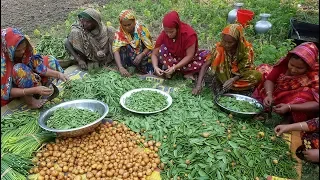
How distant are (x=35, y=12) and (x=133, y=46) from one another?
349 cm

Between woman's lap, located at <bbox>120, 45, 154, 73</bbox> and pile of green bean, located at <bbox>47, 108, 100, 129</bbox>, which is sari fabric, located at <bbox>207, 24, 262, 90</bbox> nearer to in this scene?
woman's lap, located at <bbox>120, 45, 154, 73</bbox>

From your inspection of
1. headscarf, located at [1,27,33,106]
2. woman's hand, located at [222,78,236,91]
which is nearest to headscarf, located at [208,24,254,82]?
woman's hand, located at [222,78,236,91]

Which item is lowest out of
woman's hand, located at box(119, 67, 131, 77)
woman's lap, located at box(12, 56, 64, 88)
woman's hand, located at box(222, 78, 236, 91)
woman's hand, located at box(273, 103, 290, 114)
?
woman's hand, located at box(273, 103, 290, 114)

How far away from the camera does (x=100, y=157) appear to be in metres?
2.87

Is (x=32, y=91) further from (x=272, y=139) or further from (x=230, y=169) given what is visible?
(x=272, y=139)

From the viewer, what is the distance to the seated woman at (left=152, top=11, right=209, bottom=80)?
4043 millimetres

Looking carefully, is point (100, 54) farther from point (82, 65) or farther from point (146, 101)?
point (146, 101)

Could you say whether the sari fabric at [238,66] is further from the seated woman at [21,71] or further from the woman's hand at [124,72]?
the seated woman at [21,71]

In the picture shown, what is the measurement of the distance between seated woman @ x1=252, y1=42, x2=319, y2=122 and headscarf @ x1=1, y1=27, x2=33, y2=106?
290 cm

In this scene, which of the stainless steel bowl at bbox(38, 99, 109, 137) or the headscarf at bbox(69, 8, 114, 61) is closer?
the stainless steel bowl at bbox(38, 99, 109, 137)

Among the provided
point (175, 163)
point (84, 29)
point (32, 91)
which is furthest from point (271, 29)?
point (32, 91)

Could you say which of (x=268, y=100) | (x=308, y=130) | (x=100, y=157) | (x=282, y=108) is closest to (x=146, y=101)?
(x=100, y=157)

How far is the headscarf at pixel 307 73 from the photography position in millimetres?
2990

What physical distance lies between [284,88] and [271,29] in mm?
2497
